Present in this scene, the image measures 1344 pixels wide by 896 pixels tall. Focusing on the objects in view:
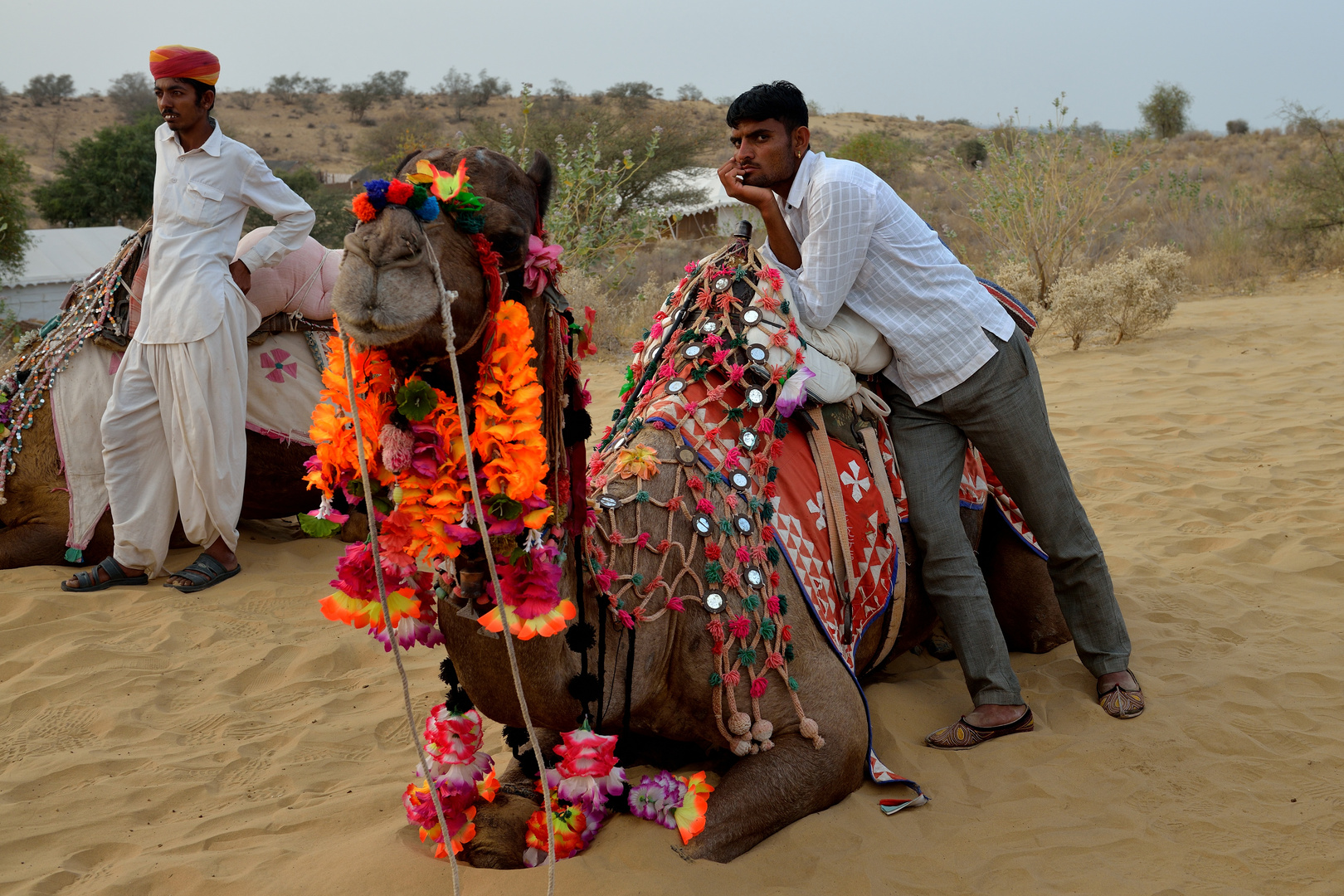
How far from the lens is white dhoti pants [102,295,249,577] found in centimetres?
532

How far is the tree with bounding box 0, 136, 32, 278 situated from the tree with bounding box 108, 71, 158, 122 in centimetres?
3194

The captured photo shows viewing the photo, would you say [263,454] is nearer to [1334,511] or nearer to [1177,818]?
[1177,818]

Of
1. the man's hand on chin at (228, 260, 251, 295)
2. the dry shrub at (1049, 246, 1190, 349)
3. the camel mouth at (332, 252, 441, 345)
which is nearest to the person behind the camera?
the camel mouth at (332, 252, 441, 345)

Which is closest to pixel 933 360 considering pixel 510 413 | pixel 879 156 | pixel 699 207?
pixel 510 413

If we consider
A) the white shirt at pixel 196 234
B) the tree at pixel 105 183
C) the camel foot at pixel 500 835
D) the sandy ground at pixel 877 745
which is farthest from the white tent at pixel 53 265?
the camel foot at pixel 500 835

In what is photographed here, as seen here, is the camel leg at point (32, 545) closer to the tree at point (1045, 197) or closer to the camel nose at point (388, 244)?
the camel nose at point (388, 244)

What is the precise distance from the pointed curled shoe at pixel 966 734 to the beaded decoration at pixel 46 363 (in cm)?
481

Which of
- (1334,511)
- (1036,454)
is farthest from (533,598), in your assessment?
(1334,511)

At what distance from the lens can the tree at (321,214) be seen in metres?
19.4

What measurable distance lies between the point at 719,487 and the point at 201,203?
146 inches

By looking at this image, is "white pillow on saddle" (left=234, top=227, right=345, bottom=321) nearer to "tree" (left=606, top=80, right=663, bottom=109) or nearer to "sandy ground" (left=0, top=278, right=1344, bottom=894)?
"sandy ground" (left=0, top=278, right=1344, bottom=894)

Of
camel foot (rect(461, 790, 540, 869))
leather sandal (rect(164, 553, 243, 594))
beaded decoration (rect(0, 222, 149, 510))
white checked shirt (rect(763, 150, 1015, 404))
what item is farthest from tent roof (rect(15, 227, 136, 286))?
camel foot (rect(461, 790, 540, 869))

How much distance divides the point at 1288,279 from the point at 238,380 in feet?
45.2

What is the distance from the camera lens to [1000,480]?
150 inches
